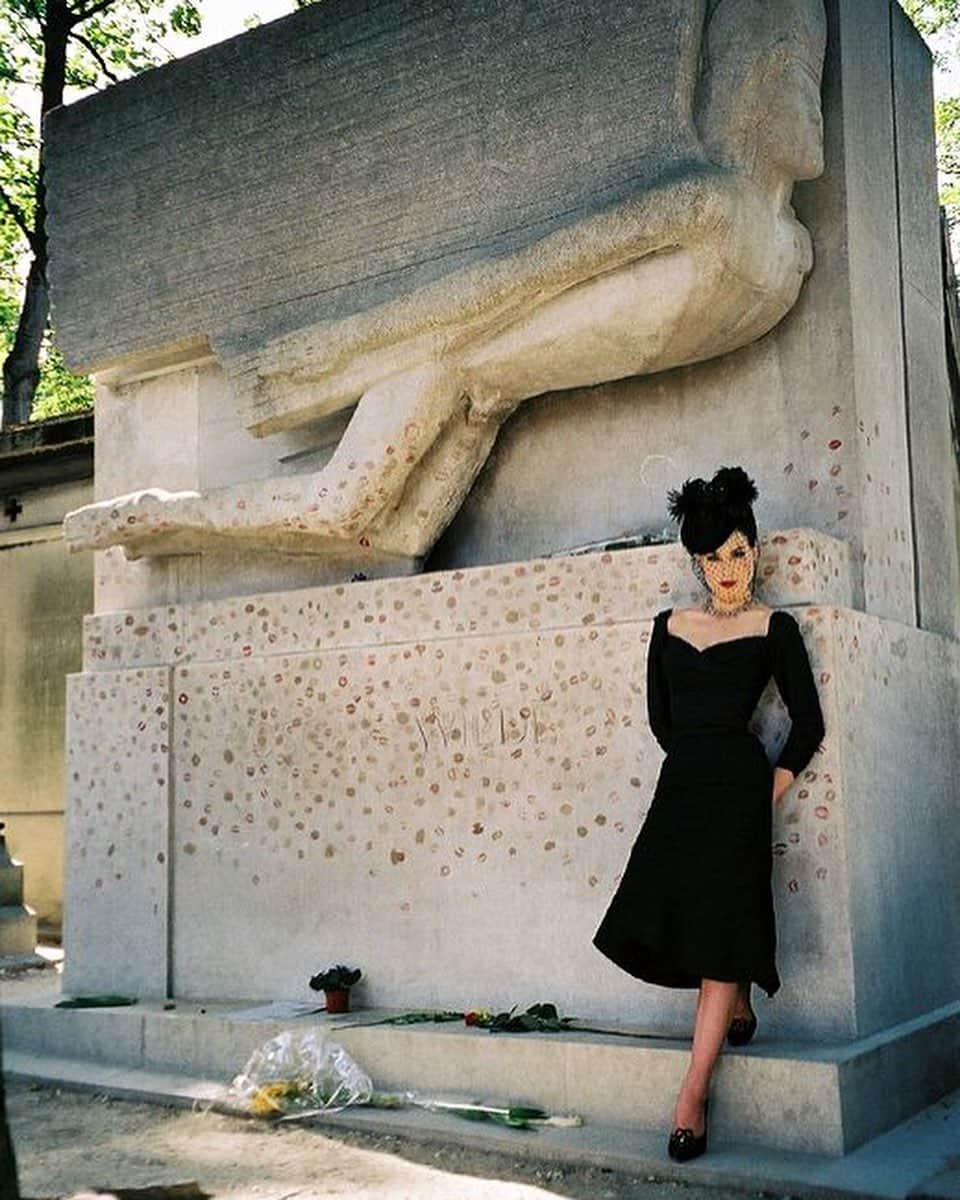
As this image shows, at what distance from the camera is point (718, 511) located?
4.64m

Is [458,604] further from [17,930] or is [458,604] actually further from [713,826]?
[17,930]

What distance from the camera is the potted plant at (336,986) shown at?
18.1 ft

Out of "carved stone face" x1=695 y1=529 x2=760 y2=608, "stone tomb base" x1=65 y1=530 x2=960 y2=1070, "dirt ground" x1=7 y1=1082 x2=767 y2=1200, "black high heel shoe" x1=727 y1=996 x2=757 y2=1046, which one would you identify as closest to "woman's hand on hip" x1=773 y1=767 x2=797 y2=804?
"stone tomb base" x1=65 y1=530 x2=960 y2=1070

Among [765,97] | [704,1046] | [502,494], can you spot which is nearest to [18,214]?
[502,494]

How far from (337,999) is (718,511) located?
2.39 m

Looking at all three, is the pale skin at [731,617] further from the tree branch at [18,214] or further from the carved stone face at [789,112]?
the tree branch at [18,214]

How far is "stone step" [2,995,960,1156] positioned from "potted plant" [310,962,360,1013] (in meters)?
0.07

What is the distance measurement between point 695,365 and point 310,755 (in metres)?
2.19

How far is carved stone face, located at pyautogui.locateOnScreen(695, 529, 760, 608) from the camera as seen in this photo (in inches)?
183

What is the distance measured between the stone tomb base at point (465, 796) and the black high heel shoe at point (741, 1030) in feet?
0.42

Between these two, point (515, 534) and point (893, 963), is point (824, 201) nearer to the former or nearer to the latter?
point (515, 534)

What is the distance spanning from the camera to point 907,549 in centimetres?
563

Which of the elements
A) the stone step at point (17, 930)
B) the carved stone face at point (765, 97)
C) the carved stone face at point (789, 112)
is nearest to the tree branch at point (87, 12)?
the stone step at point (17, 930)

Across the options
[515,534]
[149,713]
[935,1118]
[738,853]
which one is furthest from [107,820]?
[935,1118]
